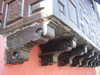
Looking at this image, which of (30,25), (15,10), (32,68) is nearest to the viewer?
(30,25)

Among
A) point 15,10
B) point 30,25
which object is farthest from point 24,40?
point 15,10

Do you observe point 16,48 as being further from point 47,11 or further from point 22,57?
point 47,11

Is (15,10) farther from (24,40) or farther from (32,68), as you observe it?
(32,68)

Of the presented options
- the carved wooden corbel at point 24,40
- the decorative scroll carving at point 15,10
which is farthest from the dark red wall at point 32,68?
the decorative scroll carving at point 15,10

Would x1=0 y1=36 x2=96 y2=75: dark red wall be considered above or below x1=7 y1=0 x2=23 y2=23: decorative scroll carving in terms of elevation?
below

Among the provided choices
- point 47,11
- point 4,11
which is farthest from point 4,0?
point 47,11

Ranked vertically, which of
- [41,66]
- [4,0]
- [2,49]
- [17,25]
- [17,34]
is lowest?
[41,66]

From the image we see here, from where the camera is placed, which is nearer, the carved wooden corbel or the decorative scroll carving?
the carved wooden corbel

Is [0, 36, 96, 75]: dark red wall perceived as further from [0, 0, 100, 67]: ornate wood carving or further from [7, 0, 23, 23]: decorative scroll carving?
[7, 0, 23, 23]: decorative scroll carving

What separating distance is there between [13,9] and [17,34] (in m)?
0.36

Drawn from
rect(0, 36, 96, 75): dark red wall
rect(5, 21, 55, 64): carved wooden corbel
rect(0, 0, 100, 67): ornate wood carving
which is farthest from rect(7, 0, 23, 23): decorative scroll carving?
rect(0, 36, 96, 75): dark red wall

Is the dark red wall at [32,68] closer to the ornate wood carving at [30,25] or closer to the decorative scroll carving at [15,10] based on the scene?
the ornate wood carving at [30,25]

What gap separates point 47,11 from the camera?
1.21 metres

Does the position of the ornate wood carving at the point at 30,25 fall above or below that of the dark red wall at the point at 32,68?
above
